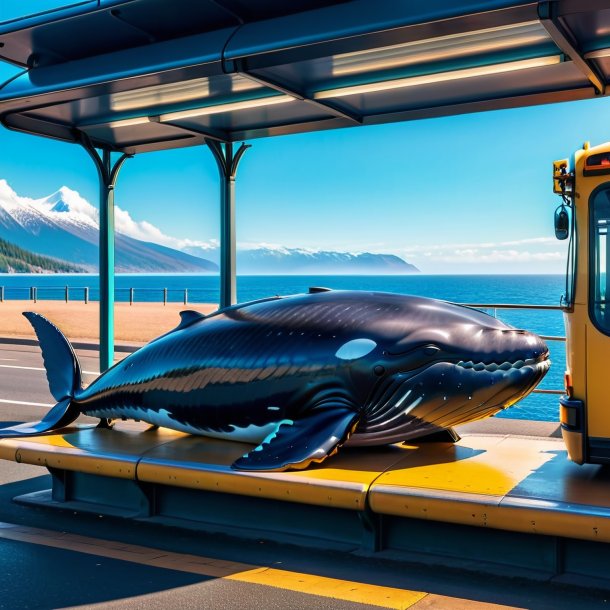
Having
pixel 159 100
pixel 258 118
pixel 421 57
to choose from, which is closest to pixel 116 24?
pixel 159 100

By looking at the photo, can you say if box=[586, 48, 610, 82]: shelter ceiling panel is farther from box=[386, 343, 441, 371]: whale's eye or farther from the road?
the road

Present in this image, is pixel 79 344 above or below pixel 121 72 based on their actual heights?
below

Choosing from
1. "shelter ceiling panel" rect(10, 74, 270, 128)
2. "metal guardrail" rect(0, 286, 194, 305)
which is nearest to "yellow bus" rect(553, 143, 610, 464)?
"shelter ceiling panel" rect(10, 74, 270, 128)

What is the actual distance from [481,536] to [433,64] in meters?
3.74

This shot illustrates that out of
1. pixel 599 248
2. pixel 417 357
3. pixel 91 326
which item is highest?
pixel 599 248

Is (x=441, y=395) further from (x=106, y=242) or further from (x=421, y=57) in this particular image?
(x=106, y=242)

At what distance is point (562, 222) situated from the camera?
217 inches

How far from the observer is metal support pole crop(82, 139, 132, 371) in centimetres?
977

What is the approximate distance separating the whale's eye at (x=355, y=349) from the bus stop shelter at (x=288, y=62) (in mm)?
2049

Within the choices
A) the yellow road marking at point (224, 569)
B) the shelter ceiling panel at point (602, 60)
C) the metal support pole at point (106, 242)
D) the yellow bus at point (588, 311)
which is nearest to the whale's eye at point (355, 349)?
the yellow bus at point (588, 311)

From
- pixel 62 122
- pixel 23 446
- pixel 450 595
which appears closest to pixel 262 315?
pixel 23 446

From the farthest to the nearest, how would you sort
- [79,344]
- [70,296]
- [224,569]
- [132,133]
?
[70,296] → [79,344] → [132,133] → [224,569]

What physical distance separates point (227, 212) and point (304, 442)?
14.4 ft

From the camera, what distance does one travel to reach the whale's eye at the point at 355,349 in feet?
19.2
